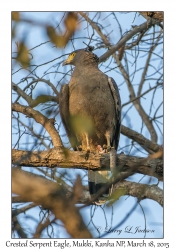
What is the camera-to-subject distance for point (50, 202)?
111 inches

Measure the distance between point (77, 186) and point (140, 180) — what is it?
10.2ft

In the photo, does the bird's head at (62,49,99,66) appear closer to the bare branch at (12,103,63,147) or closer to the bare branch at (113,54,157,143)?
the bare branch at (113,54,157,143)

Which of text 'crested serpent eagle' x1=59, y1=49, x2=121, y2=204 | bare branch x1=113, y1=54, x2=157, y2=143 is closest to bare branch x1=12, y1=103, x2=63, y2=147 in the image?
text 'crested serpent eagle' x1=59, y1=49, x2=121, y2=204

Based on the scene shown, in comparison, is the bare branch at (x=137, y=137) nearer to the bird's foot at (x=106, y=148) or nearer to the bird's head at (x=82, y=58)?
the bird's foot at (x=106, y=148)

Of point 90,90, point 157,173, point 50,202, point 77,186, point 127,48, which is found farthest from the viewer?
point 127,48

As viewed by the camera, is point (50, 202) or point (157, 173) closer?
point (50, 202)

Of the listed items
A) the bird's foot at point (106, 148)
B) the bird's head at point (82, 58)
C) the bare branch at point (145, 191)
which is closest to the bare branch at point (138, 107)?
the bird's head at point (82, 58)

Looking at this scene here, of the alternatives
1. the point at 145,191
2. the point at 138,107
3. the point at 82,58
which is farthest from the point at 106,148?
the point at 82,58

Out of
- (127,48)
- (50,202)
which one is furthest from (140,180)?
(50,202)

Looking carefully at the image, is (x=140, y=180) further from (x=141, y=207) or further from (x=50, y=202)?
(x=50, y=202)

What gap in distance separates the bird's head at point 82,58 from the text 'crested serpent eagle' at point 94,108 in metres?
0.21

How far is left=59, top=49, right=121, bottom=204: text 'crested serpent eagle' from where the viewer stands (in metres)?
6.18

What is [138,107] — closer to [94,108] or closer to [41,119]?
[94,108]

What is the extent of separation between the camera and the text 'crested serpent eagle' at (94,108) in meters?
6.18
